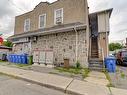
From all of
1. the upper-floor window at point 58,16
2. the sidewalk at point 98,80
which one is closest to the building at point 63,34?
the upper-floor window at point 58,16

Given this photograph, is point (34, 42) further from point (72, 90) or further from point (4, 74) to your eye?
point (72, 90)

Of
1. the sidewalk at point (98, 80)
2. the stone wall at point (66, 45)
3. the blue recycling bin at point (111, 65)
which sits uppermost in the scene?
the stone wall at point (66, 45)

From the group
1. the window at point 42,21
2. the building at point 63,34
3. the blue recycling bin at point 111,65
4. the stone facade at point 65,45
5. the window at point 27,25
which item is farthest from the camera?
the window at point 27,25

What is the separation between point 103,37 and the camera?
13141mm

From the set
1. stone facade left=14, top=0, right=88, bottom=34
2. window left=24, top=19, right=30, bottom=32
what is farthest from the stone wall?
window left=24, top=19, right=30, bottom=32

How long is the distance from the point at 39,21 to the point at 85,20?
22.2ft

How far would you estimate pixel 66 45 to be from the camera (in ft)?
39.0

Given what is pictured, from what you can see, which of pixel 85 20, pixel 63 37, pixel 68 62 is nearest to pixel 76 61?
pixel 68 62

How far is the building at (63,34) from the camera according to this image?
36.8ft

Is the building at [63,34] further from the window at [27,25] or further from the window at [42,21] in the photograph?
the window at [27,25]

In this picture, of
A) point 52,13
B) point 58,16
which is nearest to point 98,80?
point 58,16

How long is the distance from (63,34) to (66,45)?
3.90ft

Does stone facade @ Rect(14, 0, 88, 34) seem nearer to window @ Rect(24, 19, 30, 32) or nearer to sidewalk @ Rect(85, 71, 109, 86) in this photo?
window @ Rect(24, 19, 30, 32)

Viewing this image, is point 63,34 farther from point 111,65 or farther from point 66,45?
point 111,65
